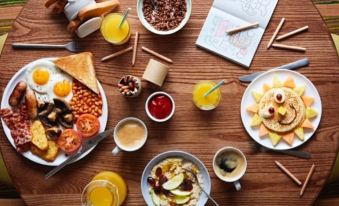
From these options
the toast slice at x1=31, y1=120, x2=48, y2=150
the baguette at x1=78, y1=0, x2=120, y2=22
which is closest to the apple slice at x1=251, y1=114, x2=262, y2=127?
the baguette at x1=78, y1=0, x2=120, y2=22

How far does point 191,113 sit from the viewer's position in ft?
6.36

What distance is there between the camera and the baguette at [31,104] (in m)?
1.95

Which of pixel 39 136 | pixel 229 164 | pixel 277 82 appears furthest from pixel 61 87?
pixel 277 82

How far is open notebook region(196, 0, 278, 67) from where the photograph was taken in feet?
6.32

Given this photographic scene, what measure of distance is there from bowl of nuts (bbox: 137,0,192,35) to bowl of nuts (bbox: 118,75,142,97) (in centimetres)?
22

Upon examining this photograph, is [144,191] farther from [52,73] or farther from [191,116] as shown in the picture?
[52,73]

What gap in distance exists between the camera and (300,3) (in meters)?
1.91

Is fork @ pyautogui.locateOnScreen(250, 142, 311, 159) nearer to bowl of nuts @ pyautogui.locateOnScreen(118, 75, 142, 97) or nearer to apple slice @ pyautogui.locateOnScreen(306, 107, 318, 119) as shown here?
apple slice @ pyautogui.locateOnScreen(306, 107, 318, 119)

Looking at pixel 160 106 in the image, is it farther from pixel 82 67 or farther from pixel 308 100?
pixel 308 100

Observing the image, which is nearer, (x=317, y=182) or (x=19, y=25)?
(x=317, y=182)

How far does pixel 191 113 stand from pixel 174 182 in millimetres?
293

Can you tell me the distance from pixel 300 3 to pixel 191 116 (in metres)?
0.65

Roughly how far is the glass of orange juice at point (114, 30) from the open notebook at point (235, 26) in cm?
31

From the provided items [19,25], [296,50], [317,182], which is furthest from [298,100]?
[19,25]
